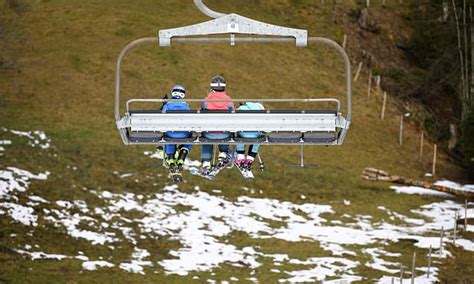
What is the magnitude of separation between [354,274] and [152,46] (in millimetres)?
24988

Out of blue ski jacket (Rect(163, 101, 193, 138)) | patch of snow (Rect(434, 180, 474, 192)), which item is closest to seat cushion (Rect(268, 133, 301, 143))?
blue ski jacket (Rect(163, 101, 193, 138))

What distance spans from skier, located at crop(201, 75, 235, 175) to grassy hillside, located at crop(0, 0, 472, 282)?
12598mm

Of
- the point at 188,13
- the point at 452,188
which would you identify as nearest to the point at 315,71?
the point at 188,13

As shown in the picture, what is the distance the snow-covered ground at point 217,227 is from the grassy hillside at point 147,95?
0.56 meters

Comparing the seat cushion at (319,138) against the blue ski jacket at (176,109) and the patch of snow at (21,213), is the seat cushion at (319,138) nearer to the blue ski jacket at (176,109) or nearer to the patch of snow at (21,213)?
the blue ski jacket at (176,109)

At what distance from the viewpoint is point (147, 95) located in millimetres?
44594

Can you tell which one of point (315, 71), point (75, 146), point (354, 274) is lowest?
point (354, 274)

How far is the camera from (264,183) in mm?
38562

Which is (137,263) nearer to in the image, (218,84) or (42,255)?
(42,255)

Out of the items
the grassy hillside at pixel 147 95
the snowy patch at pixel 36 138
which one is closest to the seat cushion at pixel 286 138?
the grassy hillside at pixel 147 95

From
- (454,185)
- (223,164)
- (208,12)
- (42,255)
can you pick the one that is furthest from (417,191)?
(208,12)

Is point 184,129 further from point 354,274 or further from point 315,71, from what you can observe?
point 315,71

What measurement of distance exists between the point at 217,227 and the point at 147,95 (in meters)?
13.3

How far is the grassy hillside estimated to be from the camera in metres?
34.9
